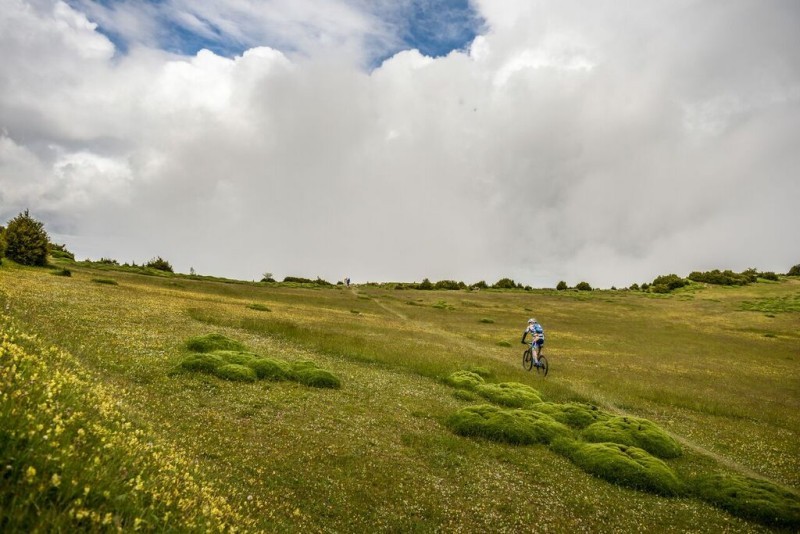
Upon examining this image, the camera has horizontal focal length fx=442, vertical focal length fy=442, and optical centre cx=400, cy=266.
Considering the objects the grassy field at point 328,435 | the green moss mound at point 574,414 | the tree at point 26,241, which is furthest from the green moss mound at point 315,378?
the tree at point 26,241

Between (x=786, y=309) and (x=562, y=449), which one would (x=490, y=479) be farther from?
(x=786, y=309)

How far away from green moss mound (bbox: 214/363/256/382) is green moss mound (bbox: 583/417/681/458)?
1494 centimetres

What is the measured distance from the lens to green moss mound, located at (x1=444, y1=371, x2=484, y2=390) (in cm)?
2648

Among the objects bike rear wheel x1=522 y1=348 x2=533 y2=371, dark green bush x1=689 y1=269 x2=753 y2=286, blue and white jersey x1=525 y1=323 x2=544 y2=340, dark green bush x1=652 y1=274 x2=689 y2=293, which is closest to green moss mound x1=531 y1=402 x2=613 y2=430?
blue and white jersey x1=525 y1=323 x2=544 y2=340

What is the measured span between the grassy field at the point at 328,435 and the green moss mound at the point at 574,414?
1.98 feet

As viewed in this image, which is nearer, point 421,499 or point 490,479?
point 421,499

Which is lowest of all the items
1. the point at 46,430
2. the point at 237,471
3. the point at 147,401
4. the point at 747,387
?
the point at 747,387

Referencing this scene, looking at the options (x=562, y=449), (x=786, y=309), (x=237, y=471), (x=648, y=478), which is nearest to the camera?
(x=237, y=471)

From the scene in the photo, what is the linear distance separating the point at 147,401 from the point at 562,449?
1513cm

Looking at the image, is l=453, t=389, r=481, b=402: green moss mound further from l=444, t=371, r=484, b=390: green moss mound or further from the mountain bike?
the mountain bike

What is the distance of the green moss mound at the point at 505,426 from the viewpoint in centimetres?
1786

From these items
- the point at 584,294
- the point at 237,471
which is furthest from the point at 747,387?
the point at 584,294

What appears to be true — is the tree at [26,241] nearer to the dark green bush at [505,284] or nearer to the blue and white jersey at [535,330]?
the blue and white jersey at [535,330]

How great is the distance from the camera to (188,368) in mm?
18484
